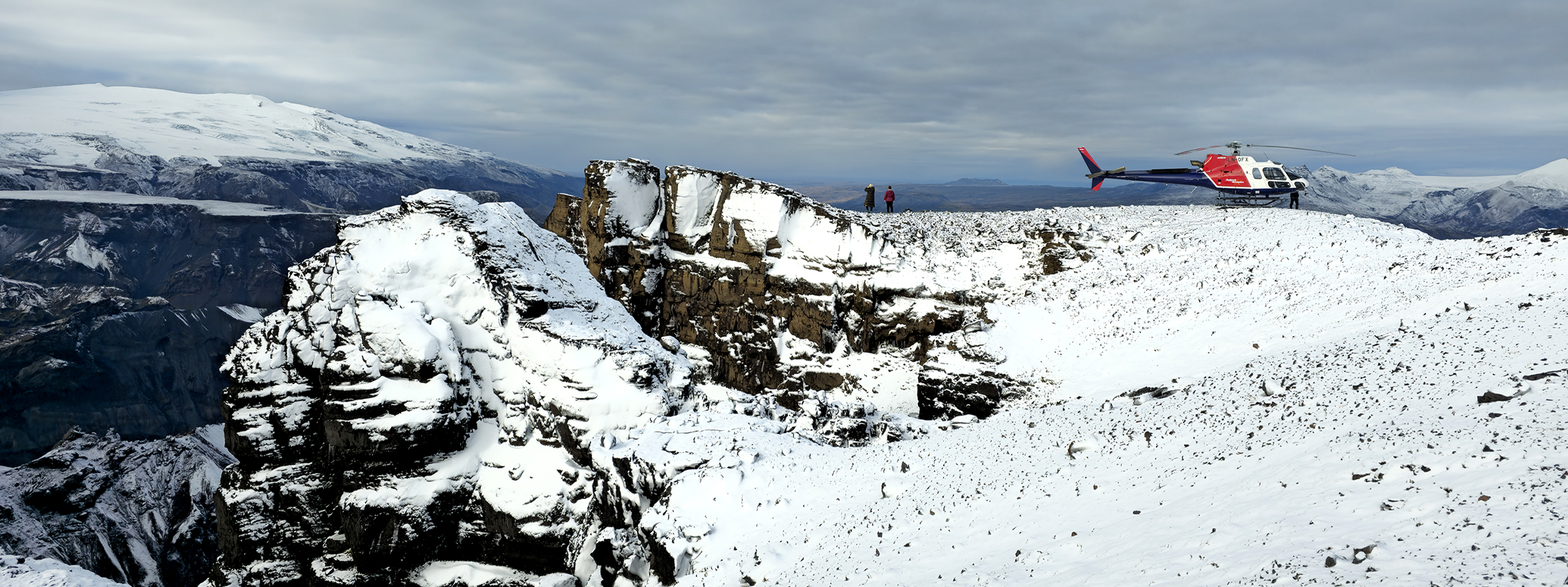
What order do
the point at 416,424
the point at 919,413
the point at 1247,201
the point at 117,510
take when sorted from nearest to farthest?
1. the point at 416,424
2. the point at 919,413
3. the point at 1247,201
4. the point at 117,510

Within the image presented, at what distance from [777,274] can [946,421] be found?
2374cm

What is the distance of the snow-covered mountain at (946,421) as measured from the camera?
10594 millimetres

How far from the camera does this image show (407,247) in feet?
92.3

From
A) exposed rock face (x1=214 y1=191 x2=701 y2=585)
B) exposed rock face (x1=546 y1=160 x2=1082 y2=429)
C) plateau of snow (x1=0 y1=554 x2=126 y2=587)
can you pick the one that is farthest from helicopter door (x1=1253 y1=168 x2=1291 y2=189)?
plateau of snow (x1=0 y1=554 x2=126 y2=587)

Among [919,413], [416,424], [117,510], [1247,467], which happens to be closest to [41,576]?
[416,424]

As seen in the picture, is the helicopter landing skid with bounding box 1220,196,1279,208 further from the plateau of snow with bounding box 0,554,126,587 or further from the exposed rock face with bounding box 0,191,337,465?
the exposed rock face with bounding box 0,191,337,465

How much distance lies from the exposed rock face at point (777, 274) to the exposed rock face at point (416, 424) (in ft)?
70.5

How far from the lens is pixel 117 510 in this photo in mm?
58469

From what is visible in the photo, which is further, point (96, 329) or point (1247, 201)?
point (96, 329)

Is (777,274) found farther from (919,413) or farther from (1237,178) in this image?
(1237,178)

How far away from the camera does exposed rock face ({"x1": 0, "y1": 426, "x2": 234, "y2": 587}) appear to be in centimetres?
5206

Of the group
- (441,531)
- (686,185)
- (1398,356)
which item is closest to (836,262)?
(686,185)

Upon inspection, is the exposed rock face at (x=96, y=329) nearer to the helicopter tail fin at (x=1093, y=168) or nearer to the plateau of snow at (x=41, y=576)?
the plateau of snow at (x=41, y=576)

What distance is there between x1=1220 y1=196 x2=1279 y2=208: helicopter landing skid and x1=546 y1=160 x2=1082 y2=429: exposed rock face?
15655mm
